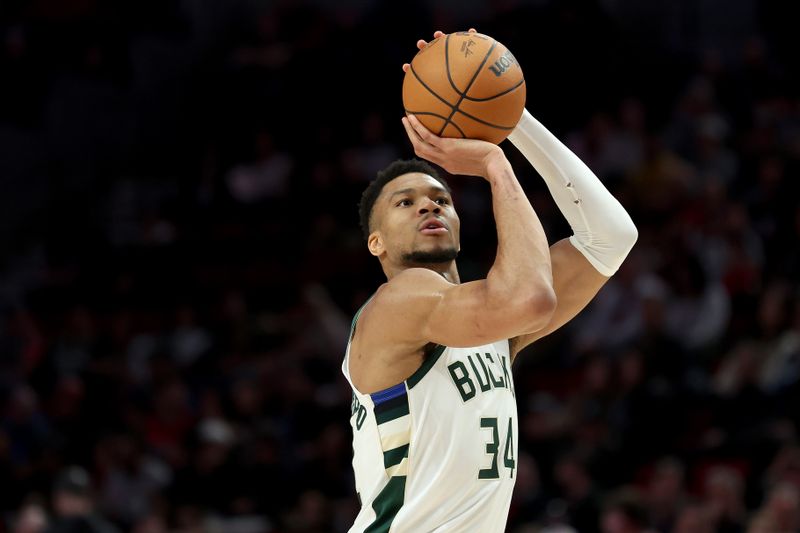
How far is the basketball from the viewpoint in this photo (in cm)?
465

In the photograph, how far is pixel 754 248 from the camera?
11.3 meters

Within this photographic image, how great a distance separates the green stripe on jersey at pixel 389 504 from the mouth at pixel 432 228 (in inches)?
38.5

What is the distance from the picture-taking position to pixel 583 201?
515 cm

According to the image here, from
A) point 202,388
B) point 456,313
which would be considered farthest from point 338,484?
point 456,313

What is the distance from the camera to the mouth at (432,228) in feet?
15.9

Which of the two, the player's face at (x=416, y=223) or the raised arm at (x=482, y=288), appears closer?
the raised arm at (x=482, y=288)

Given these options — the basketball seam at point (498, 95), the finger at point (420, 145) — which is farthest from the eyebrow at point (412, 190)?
the basketball seam at point (498, 95)

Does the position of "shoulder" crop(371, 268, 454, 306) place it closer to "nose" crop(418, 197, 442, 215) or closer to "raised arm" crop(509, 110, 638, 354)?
"nose" crop(418, 197, 442, 215)

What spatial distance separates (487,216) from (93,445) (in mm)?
4538

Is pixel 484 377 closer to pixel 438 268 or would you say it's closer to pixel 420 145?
pixel 438 268

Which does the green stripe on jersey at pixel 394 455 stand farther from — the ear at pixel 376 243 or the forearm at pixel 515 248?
the ear at pixel 376 243

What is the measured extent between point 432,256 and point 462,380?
53 centimetres

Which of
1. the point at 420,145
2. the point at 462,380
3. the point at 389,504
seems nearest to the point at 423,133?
the point at 420,145

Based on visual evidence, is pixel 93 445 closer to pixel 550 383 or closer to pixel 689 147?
pixel 550 383
